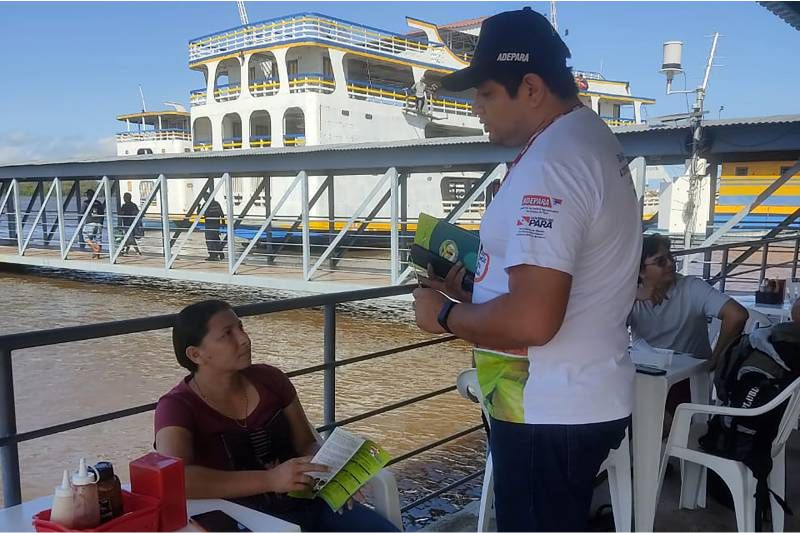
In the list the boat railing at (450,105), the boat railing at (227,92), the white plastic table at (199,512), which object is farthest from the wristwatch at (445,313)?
the boat railing at (227,92)

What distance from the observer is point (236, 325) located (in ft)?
6.35

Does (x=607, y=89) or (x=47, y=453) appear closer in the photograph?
(x=47, y=453)

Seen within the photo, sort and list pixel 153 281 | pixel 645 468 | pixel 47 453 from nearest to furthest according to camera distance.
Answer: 1. pixel 645 468
2. pixel 47 453
3. pixel 153 281

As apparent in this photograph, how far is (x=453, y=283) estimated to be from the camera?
150 centimetres

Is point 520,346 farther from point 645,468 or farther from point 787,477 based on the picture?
point 787,477

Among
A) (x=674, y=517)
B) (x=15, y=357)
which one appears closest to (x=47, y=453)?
(x=15, y=357)

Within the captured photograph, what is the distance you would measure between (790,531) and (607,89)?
30.6 m

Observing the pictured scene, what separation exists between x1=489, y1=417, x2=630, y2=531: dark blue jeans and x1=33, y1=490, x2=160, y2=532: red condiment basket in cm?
72

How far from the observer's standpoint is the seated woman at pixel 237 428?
66.4 inches

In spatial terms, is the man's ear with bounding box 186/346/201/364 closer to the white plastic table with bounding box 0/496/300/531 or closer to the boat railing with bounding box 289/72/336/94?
the white plastic table with bounding box 0/496/300/531

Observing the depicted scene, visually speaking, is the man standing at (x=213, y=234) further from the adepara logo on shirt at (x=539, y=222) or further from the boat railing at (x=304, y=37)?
the adepara logo on shirt at (x=539, y=222)

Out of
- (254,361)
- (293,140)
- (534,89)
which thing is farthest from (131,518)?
(293,140)

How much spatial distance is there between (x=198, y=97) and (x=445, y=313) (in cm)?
2375

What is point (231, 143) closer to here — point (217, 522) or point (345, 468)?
point (345, 468)
